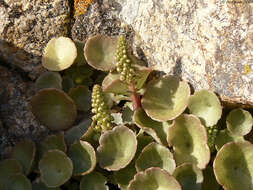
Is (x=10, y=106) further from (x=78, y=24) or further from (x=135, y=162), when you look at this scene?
(x=135, y=162)

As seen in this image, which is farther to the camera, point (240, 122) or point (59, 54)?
point (59, 54)

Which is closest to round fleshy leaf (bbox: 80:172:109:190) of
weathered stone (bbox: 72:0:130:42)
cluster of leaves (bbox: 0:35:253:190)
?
cluster of leaves (bbox: 0:35:253:190)

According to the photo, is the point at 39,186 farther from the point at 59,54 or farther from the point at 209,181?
the point at 209,181

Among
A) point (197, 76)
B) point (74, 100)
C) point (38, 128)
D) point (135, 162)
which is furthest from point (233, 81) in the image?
point (38, 128)

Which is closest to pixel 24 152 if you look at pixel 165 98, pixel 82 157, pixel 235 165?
pixel 82 157

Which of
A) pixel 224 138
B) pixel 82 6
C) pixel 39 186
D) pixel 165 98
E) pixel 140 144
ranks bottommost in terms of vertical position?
pixel 39 186

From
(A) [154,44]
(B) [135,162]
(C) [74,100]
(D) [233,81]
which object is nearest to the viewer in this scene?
(D) [233,81]

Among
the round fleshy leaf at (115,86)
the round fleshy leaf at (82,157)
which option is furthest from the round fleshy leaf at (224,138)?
the round fleshy leaf at (82,157)
